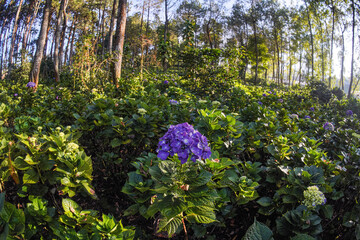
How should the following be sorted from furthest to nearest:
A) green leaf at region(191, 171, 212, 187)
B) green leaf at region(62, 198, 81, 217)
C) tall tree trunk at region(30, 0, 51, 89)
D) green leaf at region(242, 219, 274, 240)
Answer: tall tree trunk at region(30, 0, 51, 89)
green leaf at region(62, 198, 81, 217)
green leaf at region(191, 171, 212, 187)
green leaf at region(242, 219, 274, 240)

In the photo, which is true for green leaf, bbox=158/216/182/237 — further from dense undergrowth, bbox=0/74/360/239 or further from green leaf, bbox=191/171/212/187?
green leaf, bbox=191/171/212/187

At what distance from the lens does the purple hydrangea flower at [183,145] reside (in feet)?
4.09

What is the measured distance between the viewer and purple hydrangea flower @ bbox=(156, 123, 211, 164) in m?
1.25

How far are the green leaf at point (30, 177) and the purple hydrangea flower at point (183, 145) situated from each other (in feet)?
3.78

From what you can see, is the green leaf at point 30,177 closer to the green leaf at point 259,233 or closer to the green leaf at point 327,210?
the green leaf at point 259,233

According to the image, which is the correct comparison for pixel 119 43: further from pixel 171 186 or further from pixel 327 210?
pixel 327 210

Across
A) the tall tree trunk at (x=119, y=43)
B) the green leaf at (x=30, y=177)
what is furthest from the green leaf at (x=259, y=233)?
the tall tree trunk at (x=119, y=43)

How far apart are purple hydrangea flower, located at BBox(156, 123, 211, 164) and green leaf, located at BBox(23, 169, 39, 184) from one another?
45.3 inches

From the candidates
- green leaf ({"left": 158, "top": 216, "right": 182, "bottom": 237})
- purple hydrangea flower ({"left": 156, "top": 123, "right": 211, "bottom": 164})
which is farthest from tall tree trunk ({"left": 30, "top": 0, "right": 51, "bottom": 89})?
green leaf ({"left": 158, "top": 216, "right": 182, "bottom": 237})

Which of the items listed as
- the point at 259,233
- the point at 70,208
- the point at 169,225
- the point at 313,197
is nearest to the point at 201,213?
the point at 169,225

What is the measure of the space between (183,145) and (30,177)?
132cm

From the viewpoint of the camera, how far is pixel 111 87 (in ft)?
17.7

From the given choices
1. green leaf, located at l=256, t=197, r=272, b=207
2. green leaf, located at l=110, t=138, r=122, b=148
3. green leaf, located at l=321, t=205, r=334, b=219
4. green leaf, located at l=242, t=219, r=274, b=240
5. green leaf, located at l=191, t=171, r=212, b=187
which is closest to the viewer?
green leaf, located at l=242, t=219, r=274, b=240

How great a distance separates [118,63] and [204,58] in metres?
3.17
